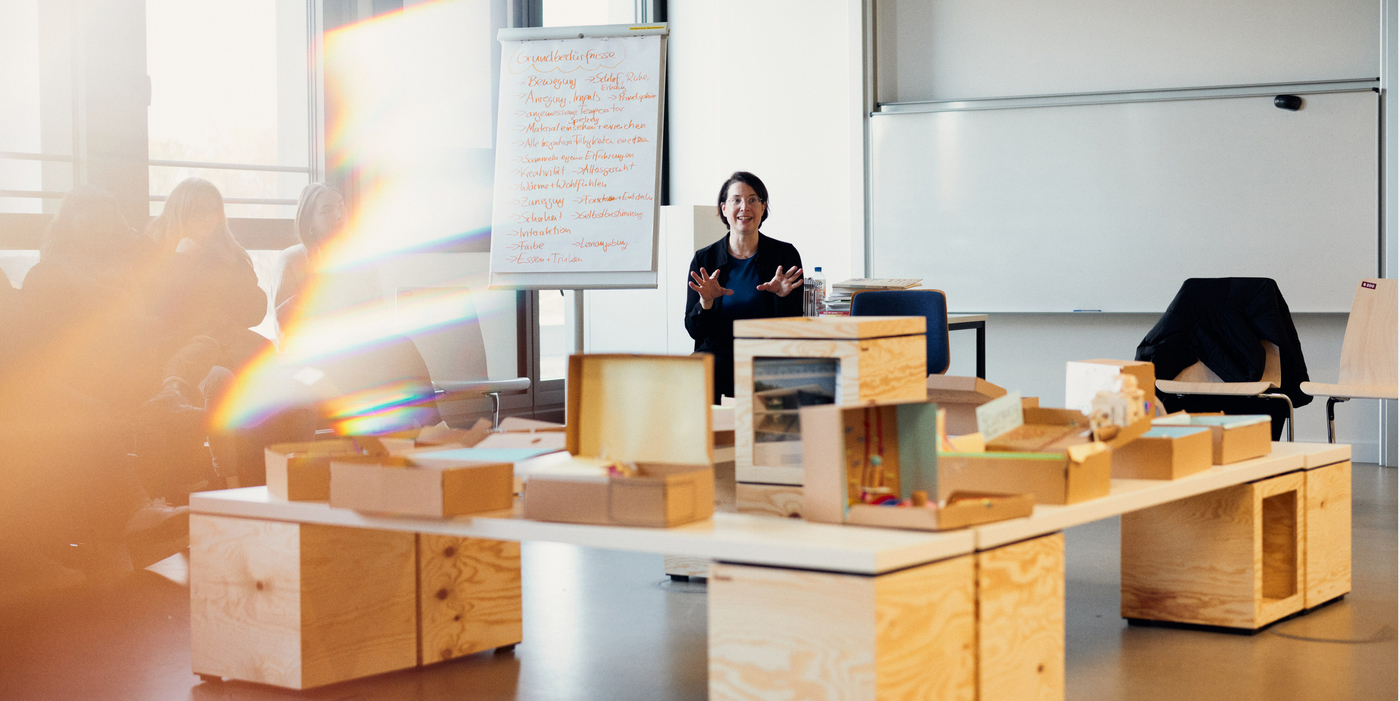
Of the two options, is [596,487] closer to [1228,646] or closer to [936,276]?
[1228,646]

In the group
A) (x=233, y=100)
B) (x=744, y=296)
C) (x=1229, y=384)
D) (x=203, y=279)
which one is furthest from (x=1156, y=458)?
(x=233, y=100)

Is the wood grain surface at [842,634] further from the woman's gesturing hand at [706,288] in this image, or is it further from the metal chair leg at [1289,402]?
the metal chair leg at [1289,402]

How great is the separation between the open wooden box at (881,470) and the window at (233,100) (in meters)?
3.52

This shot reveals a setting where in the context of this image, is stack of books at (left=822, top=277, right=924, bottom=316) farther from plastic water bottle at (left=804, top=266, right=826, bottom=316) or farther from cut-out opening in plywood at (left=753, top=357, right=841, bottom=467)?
cut-out opening in plywood at (left=753, top=357, right=841, bottom=467)

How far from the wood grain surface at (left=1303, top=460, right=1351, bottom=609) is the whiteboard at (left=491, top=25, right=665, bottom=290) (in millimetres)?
2056

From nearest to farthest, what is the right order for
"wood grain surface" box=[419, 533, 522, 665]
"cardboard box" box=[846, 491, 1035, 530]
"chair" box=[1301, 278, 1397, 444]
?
"cardboard box" box=[846, 491, 1035, 530], "wood grain surface" box=[419, 533, 522, 665], "chair" box=[1301, 278, 1397, 444]

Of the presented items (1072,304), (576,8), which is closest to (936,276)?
(1072,304)

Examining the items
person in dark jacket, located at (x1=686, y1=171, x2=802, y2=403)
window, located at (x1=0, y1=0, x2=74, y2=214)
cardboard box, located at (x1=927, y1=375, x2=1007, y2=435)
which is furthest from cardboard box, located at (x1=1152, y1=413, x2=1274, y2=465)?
window, located at (x1=0, y1=0, x2=74, y2=214)

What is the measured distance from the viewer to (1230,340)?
525 cm

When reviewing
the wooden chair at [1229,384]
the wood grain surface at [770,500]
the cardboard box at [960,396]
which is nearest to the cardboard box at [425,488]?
the wood grain surface at [770,500]

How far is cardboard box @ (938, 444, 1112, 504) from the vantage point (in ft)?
7.06

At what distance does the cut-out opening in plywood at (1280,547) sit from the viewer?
308 centimetres

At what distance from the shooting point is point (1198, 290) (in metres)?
5.37

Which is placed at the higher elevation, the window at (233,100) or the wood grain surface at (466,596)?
the window at (233,100)
